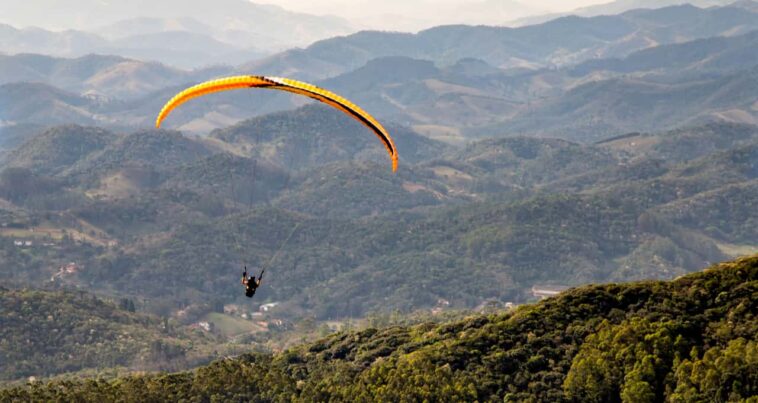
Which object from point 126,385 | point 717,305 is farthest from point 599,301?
point 126,385

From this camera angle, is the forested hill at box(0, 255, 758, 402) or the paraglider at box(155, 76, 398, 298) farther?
the forested hill at box(0, 255, 758, 402)

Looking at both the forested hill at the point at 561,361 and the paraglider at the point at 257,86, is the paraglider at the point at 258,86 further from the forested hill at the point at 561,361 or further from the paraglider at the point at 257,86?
the forested hill at the point at 561,361

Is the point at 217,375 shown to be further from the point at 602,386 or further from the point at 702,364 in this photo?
the point at 702,364

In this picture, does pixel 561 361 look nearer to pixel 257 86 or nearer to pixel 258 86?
pixel 257 86

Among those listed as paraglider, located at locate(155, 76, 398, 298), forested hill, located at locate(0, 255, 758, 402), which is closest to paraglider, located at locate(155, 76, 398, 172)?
paraglider, located at locate(155, 76, 398, 298)

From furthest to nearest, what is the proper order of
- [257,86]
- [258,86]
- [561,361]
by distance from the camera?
[561,361] < [257,86] < [258,86]

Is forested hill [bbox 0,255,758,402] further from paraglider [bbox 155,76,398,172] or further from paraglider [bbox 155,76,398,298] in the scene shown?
paraglider [bbox 155,76,398,172]

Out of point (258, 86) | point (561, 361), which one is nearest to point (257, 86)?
point (258, 86)

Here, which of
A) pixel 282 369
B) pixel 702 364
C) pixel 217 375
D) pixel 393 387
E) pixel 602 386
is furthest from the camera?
pixel 282 369
